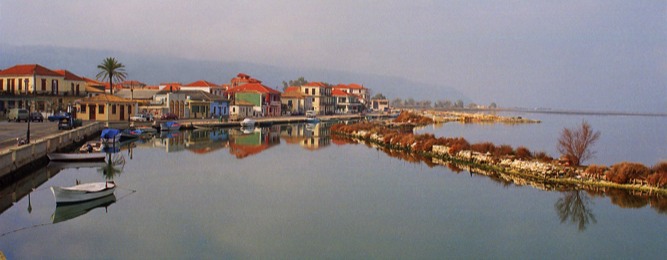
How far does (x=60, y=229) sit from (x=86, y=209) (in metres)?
2.90

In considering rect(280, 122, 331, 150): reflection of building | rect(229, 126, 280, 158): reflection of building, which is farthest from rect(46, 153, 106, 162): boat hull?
rect(280, 122, 331, 150): reflection of building

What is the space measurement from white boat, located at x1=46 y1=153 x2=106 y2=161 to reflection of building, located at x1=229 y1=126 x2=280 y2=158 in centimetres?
1100

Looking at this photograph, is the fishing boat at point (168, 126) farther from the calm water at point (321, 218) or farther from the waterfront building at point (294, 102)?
the waterfront building at point (294, 102)

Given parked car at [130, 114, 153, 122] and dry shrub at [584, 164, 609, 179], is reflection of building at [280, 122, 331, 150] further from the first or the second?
dry shrub at [584, 164, 609, 179]

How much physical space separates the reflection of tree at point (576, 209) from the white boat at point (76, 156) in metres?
28.0

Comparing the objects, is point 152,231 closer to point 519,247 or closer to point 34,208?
point 34,208

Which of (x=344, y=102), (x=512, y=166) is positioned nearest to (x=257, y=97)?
(x=344, y=102)

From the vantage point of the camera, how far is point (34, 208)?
71.9 ft

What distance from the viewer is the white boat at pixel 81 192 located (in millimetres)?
21797

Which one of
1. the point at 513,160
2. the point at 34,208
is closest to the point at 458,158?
the point at 513,160

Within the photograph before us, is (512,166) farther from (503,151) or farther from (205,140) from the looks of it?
(205,140)

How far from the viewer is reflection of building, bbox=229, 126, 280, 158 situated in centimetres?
4680

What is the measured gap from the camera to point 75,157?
33750mm

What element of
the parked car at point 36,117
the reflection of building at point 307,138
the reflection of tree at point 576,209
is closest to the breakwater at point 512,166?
the reflection of tree at point 576,209
